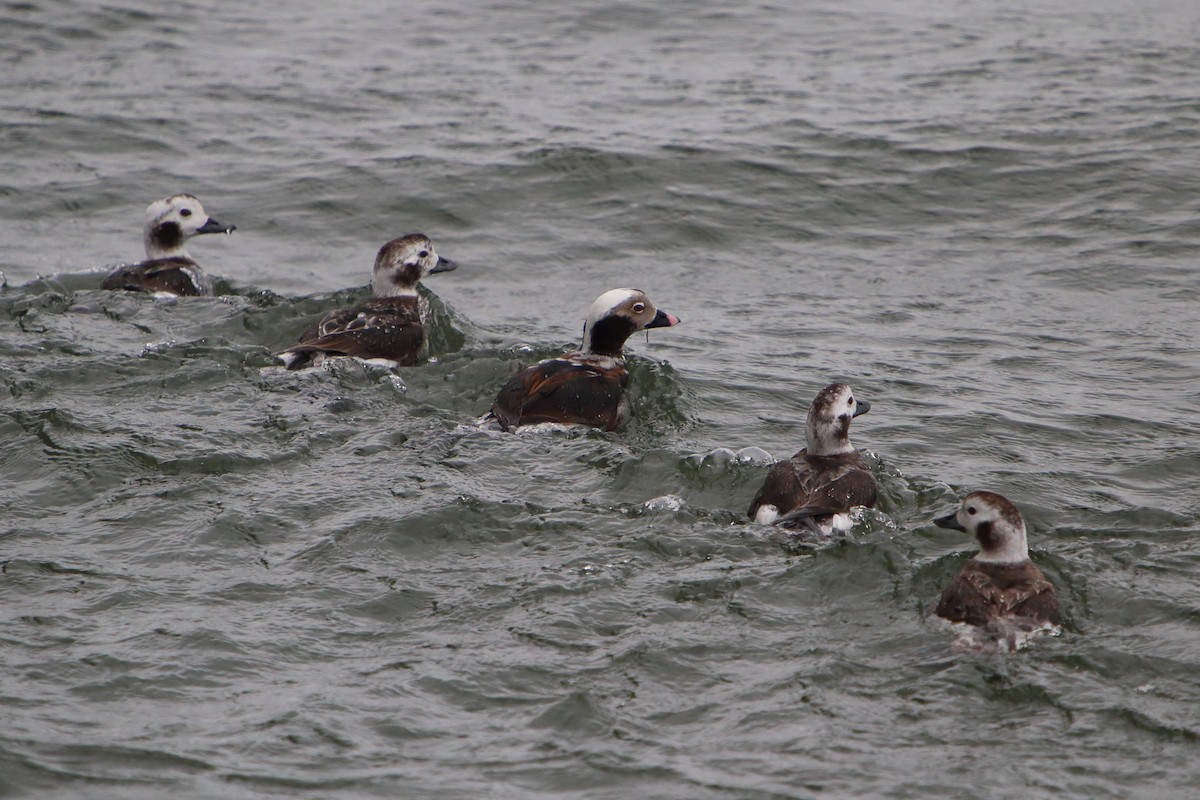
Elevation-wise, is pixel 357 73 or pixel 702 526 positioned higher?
pixel 357 73

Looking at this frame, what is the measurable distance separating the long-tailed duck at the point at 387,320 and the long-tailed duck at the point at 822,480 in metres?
3.48

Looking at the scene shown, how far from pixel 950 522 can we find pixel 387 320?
509 cm

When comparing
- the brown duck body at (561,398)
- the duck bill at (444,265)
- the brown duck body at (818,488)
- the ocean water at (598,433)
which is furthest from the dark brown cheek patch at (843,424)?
the duck bill at (444,265)

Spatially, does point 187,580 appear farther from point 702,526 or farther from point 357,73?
point 357,73

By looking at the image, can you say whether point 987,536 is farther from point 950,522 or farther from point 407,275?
point 407,275

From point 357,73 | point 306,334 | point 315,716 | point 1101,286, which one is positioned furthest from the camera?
point 357,73

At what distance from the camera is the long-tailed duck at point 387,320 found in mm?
10562

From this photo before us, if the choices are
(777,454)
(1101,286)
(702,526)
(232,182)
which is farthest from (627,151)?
(702,526)

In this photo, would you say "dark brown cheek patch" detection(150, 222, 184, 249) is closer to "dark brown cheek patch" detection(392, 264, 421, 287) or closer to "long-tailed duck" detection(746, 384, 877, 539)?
"dark brown cheek patch" detection(392, 264, 421, 287)

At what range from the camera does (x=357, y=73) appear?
66.6 ft

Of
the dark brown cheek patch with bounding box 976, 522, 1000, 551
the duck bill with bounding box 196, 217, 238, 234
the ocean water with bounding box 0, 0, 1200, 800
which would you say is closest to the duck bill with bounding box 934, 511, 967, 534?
the dark brown cheek patch with bounding box 976, 522, 1000, 551

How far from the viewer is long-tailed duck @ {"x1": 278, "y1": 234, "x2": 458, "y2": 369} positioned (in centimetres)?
1056

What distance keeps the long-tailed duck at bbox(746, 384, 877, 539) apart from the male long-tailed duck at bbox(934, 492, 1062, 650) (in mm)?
625

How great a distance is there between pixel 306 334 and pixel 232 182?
6388mm
